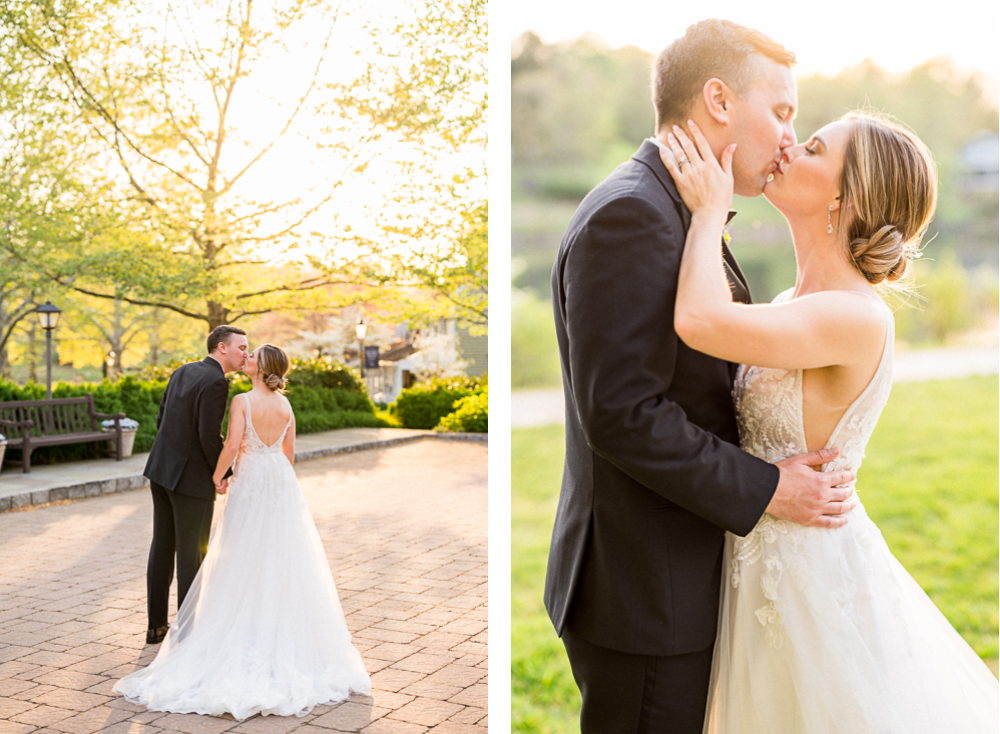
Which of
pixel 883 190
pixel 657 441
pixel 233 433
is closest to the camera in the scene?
pixel 657 441

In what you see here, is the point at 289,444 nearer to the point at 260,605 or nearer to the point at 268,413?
the point at 268,413

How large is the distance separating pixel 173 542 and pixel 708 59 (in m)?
2.89

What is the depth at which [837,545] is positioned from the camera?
1.50 metres

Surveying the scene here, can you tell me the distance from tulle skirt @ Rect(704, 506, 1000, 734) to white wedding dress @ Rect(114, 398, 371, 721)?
1888 millimetres

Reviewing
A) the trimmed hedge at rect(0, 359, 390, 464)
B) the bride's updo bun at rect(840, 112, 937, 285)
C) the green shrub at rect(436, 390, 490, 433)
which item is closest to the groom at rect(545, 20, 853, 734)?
the bride's updo bun at rect(840, 112, 937, 285)

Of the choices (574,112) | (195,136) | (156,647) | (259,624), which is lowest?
(156,647)

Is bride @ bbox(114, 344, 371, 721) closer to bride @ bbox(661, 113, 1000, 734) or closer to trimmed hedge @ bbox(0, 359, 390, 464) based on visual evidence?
trimmed hedge @ bbox(0, 359, 390, 464)

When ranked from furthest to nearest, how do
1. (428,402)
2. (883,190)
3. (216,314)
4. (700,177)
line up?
(428,402) → (216,314) → (883,190) → (700,177)

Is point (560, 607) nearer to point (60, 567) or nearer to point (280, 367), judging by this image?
point (280, 367)

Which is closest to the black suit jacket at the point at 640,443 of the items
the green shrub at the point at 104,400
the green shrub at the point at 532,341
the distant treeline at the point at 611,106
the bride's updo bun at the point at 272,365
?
the bride's updo bun at the point at 272,365

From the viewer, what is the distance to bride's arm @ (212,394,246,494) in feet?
10.2

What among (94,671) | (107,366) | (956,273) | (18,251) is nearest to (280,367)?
(94,671)

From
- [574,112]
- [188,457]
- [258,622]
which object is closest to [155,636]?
[258,622]

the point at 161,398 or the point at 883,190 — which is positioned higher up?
the point at 883,190
